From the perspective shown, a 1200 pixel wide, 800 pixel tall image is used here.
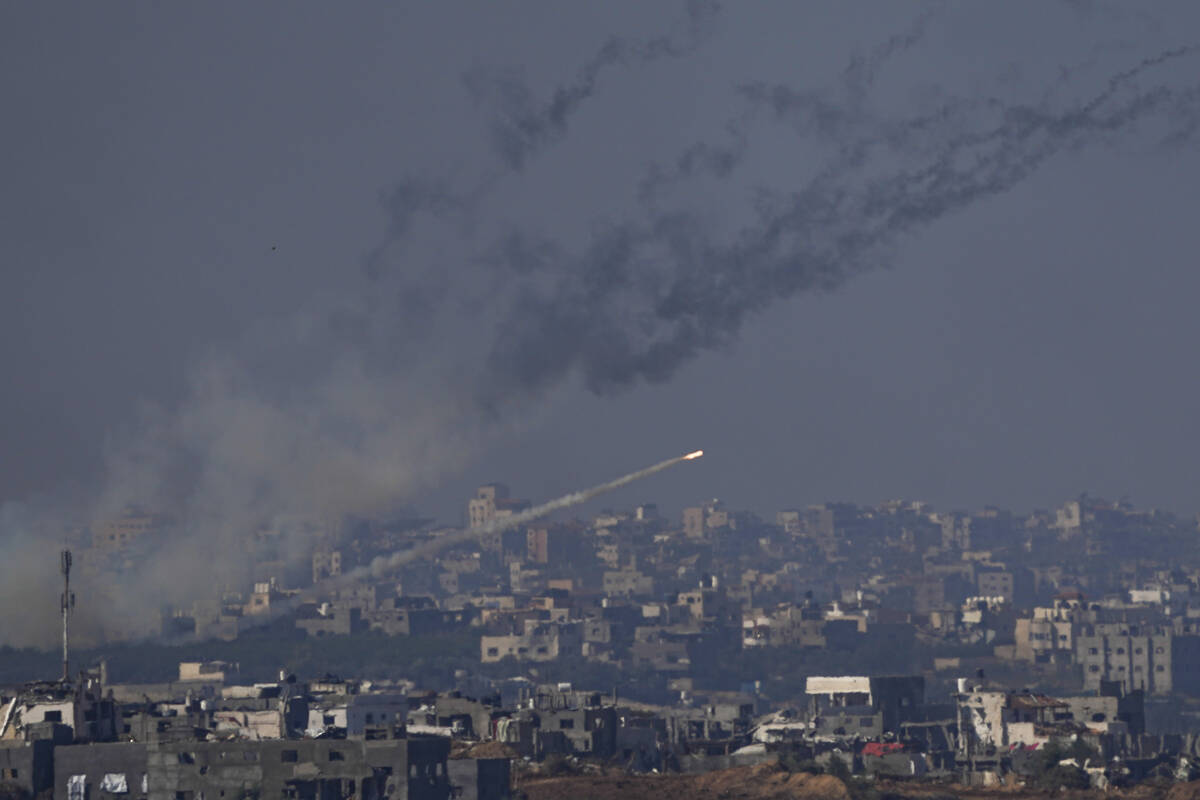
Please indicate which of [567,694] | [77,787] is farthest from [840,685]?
[77,787]

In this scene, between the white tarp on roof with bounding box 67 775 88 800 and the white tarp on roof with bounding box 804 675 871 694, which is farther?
the white tarp on roof with bounding box 804 675 871 694

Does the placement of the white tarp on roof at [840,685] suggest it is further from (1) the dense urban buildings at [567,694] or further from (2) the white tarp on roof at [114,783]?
(2) the white tarp on roof at [114,783]

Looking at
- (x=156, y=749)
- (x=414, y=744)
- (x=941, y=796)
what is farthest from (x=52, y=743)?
(x=941, y=796)

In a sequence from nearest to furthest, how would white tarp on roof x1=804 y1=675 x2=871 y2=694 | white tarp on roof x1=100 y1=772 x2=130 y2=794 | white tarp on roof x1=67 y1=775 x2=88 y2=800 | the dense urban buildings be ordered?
white tarp on roof x1=67 y1=775 x2=88 y2=800 < white tarp on roof x1=100 y1=772 x2=130 y2=794 < the dense urban buildings < white tarp on roof x1=804 y1=675 x2=871 y2=694

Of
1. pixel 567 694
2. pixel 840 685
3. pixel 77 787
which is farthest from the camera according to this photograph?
pixel 840 685

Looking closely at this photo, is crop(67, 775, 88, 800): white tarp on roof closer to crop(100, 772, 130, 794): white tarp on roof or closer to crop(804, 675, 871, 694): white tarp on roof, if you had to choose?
crop(100, 772, 130, 794): white tarp on roof

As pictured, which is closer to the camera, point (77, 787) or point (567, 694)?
point (77, 787)

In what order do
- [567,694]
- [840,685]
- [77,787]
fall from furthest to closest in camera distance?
[840,685]
[567,694]
[77,787]

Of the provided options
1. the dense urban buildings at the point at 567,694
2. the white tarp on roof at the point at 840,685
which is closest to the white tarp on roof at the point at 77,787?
the dense urban buildings at the point at 567,694

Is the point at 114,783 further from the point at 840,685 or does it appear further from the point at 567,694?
the point at 840,685

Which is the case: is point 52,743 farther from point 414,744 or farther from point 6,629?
point 6,629

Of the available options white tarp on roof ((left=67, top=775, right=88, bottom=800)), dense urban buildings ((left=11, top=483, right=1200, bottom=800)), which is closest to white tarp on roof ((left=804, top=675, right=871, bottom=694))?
dense urban buildings ((left=11, top=483, right=1200, bottom=800))
